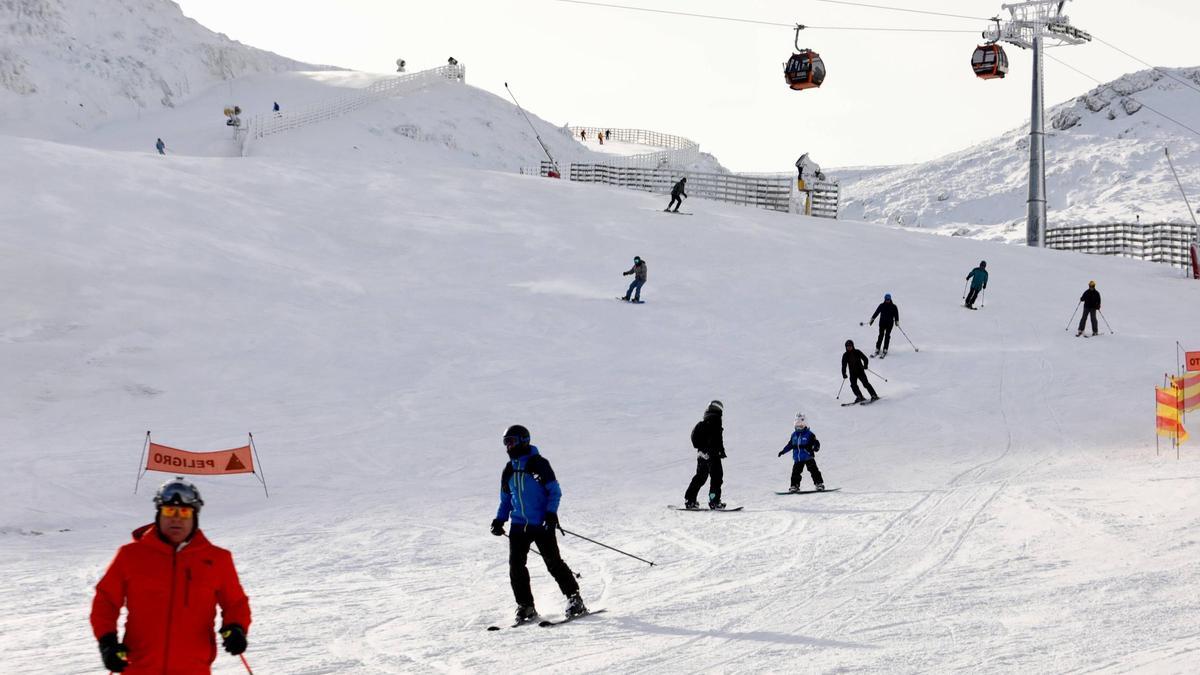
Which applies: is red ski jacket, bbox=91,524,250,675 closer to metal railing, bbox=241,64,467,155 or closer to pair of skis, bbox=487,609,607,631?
pair of skis, bbox=487,609,607,631

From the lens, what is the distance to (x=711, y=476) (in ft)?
45.4

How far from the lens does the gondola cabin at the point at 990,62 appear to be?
42562 mm

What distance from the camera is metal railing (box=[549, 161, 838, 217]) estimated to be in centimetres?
4500

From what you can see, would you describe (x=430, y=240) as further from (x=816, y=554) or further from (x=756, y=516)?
(x=816, y=554)

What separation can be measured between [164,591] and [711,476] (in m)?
9.55

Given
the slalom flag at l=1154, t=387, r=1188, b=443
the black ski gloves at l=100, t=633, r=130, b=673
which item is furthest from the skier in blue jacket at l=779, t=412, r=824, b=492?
the black ski gloves at l=100, t=633, r=130, b=673

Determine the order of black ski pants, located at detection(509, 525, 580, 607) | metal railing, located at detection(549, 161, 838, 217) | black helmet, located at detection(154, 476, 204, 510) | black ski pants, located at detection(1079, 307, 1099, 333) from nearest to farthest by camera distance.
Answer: black helmet, located at detection(154, 476, 204, 510)
black ski pants, located at detection(509, 525, 580, 607)
black ski pants, located at detection(1079, 307, 1099, 333)
metal railing, located at detection(549, 161, 838, 217)

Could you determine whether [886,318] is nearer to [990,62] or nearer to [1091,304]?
[1091,304]

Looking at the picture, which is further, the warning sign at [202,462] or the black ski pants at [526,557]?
the warning sign at [202,462]

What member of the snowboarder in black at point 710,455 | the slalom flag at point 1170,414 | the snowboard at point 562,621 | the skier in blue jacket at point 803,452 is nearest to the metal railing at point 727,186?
the slalom flag at point 1170,414

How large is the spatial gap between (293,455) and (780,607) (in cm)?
1075

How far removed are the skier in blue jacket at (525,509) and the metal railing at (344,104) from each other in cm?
4742

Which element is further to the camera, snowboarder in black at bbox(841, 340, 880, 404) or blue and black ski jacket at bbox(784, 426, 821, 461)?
snowboarder in black at bbox(841, 340, 880, 404)

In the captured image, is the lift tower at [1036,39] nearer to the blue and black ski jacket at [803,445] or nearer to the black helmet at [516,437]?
the blue and black ski jacket at [803,445]
